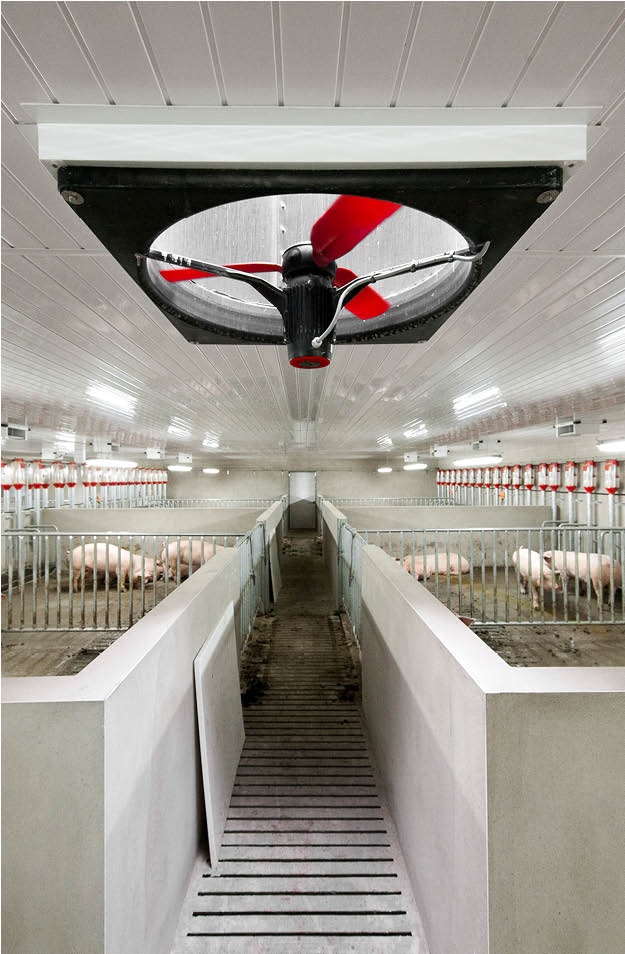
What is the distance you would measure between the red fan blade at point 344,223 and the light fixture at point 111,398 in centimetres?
388

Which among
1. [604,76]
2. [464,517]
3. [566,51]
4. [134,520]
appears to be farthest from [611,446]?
[134,520]

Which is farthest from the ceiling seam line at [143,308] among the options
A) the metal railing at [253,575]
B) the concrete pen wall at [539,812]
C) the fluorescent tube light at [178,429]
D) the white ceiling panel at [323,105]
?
the fluorescent tube light at [178,429]

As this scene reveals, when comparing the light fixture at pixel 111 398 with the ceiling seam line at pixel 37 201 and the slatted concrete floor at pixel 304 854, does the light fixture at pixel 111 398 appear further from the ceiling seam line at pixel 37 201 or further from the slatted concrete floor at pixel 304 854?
the slatted concrete floor at pixel 304 854

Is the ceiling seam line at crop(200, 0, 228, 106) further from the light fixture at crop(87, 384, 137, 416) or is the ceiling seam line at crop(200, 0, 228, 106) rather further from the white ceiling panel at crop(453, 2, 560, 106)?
the light fixture at crop(87, 384, 137, 416)

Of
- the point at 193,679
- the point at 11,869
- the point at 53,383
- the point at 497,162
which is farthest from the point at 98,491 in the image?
the point at 497,162

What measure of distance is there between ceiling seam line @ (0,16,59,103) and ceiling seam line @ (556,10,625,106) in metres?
1.33

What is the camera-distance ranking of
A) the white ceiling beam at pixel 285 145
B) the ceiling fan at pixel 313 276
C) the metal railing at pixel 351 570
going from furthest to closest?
the metal railing at pixel 351 570 < the ceiling fan at pixel 313 276 < the white ceiling beam at pixel 285 145

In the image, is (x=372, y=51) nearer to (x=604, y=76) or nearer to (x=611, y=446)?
(x=604, y=76)

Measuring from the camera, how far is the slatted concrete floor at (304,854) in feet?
6.86

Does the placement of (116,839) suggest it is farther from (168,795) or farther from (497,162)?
(497,162)

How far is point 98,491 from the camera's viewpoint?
49.0ft

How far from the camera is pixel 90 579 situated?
853 cm

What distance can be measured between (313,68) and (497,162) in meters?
0.55

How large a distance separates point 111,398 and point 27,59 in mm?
4747
